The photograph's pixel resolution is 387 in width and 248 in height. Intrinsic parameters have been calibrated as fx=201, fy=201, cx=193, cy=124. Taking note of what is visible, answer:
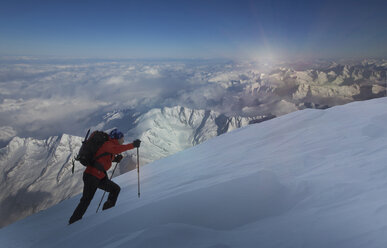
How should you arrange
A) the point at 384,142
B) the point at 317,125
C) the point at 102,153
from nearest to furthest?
the point at 384,142
the point at 102,153
the point at 317,125

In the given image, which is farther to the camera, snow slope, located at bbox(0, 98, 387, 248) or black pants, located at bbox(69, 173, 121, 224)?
black pants, located at bbox(69, 173, 121, 224)

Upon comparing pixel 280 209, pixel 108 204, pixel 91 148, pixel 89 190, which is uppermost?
pixel 91 148

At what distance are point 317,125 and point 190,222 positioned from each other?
272 inches

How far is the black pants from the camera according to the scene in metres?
5.38

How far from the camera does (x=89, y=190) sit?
5.45 meters

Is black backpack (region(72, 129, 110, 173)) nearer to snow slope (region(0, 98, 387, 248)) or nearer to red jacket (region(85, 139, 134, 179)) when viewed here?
red jacket (region(85, 139, 134, 179))

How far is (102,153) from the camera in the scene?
5.19 meters

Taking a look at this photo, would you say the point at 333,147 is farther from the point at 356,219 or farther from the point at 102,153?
the point at 102,153

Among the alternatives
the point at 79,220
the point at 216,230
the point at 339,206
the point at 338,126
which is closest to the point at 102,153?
the point at 79,220

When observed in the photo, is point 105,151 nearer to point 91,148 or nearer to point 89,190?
point 91,148

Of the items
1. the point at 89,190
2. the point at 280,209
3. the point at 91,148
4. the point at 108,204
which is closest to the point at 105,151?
the point at 91,148

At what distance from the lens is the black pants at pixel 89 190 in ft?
17.6

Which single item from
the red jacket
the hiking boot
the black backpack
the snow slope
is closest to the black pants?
the hiking boot

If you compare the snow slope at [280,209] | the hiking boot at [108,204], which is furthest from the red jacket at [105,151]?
the snow slope at [280,209]
